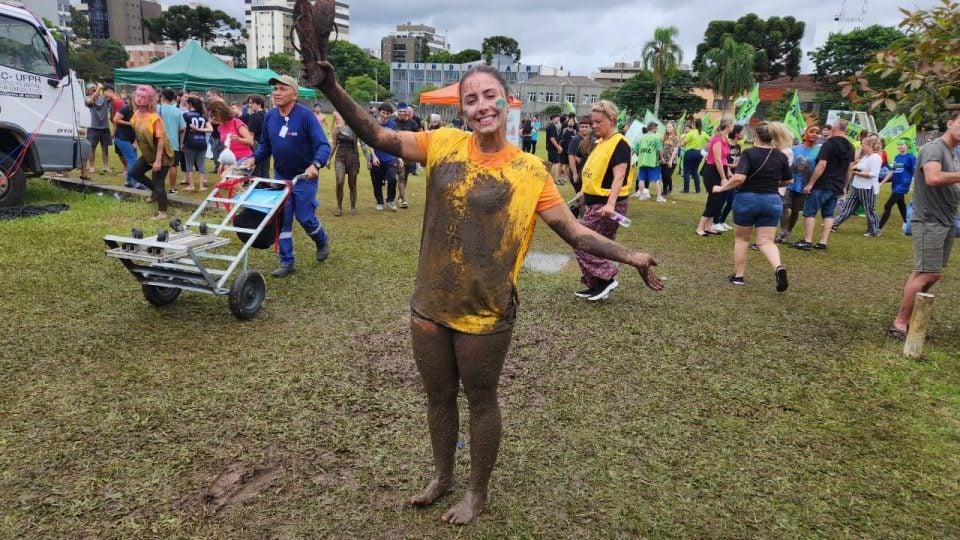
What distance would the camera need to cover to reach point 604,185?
562cm

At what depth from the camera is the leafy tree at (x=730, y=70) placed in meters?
58.7

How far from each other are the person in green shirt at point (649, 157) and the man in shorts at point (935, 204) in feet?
25.5

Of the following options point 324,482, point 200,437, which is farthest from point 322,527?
point 200,437

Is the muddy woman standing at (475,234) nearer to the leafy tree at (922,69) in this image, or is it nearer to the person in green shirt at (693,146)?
the leafy tree at (922,69)

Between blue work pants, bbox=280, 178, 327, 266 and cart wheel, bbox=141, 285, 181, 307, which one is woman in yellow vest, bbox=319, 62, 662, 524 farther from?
blue work pants, bbox=280, 178, 327, 266

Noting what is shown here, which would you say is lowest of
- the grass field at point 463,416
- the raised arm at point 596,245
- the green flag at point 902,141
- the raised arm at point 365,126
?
the grass field at point 463,416

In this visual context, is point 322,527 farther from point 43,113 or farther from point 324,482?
point 43,113

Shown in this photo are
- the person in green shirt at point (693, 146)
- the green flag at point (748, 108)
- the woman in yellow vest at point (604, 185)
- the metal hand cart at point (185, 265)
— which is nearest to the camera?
the metal hand cart at point (185, 265)

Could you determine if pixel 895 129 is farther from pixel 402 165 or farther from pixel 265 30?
pixel 265 30

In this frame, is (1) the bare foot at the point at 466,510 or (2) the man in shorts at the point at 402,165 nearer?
(1) the bare foot at the point at 466,510

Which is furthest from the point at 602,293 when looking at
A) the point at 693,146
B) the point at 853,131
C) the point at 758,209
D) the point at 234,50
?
the point at 234,50

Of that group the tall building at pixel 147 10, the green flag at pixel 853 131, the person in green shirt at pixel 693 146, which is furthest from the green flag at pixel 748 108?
the tall building at pixel 147 10

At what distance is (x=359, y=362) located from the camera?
4285 millimetres

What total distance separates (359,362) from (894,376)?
4192 millimetres
